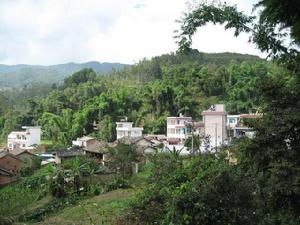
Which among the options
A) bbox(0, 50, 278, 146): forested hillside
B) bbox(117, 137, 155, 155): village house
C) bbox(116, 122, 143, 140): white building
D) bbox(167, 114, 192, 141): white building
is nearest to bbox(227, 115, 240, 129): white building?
bbox(0, 50, 278, 146): forested hillside

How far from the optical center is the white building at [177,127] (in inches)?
1912

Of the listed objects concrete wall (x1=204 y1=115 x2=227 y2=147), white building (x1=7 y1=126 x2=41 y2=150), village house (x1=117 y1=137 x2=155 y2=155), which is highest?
concrete wall (x1=204 y1=115 x2=227 y2=147)

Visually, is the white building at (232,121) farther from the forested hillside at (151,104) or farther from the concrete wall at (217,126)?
the forested hillside at (151,104)

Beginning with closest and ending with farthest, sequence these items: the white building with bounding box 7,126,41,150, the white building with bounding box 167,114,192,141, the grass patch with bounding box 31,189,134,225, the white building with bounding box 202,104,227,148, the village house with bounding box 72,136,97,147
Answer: the grass patch with bounding box 31,189,134,225, the white building with bounding box 202,104,227,148, the village house with bounding box 72,136,97,147, the white building with bounding box 167,114,192,141, the white building with bounding box 7,126,41,150

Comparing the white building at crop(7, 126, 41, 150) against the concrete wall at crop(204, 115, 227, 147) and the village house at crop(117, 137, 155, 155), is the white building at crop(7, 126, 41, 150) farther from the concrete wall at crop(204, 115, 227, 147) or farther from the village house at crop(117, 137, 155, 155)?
the concrete wall at crop(204, 115, 227, 147)

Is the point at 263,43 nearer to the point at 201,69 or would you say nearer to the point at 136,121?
the point at 136,121

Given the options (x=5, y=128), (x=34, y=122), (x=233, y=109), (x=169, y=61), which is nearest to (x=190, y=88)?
(x=233, y=109)

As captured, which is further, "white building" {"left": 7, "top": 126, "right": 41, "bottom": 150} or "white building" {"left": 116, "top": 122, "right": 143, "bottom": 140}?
"white building" {"left": 7, "top": 126, "right": 41, "bottom": 150}

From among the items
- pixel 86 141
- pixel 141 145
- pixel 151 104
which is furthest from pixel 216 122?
pixel 151 104

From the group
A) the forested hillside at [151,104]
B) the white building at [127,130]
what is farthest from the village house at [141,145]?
the forested hillside at [151,104]

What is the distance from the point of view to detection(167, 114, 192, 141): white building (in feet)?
159

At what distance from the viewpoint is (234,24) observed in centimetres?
564

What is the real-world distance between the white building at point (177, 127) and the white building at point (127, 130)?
458cm

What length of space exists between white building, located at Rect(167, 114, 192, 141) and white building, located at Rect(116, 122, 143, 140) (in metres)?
4.58
